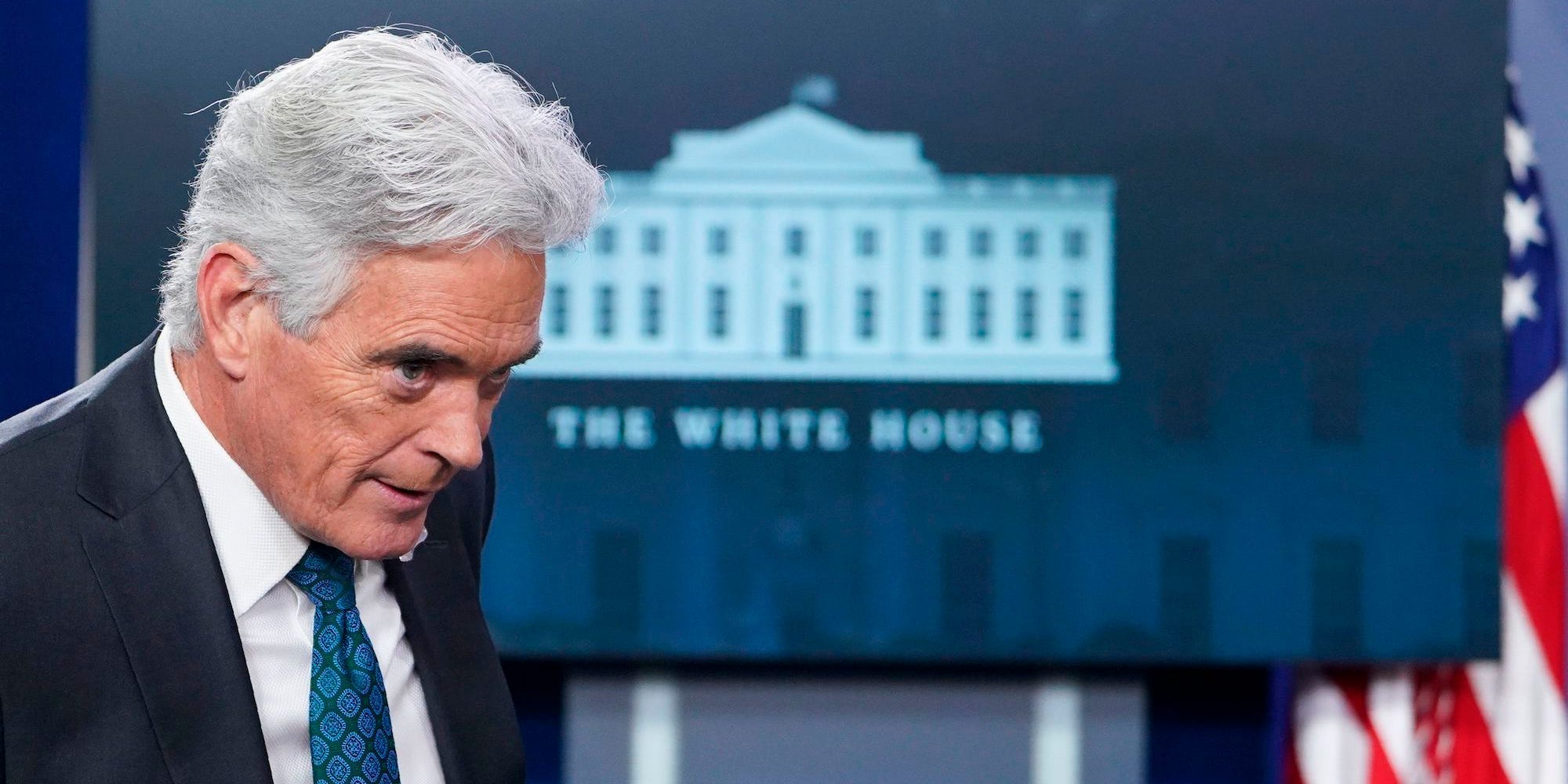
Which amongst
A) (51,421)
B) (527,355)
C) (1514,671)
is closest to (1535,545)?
(1514,671)

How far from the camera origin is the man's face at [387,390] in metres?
1.01

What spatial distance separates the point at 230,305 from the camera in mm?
1049

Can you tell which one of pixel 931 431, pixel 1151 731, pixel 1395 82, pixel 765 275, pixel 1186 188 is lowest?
pixel 1151 731

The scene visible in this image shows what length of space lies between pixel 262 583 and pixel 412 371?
0.23 meters

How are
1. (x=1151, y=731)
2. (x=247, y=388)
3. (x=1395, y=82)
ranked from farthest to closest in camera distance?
1. (x=1151, y=731)
2. (x=1395, y=82)
3. (x=247, y=388)

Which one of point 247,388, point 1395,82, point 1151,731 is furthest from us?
point 1151,731

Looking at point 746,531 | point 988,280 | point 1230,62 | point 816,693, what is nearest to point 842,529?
point 746,531

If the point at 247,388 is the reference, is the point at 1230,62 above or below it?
above

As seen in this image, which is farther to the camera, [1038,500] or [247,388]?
[1038,500]

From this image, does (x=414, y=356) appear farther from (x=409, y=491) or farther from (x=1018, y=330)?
(x=1018, y=330)

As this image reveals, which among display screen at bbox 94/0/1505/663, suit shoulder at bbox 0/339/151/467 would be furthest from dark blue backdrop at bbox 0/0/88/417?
suit shoulder at bbox 0/339/151/467

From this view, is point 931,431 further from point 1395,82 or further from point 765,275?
point 1395,82

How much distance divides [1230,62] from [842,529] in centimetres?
128

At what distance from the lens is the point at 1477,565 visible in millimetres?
2990
